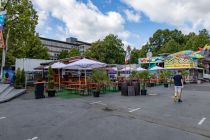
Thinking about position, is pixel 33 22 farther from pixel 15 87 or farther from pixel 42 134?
pixel 42 134

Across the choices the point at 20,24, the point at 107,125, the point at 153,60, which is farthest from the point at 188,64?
the point at 107,125

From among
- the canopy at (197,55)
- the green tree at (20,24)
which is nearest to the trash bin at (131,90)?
the green tree at (20,24)

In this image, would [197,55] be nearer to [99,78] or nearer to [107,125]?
[99,78]

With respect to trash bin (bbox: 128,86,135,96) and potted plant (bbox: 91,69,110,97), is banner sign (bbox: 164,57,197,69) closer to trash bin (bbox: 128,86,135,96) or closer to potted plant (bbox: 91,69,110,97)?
trash bin (bbox: 128,86,135,96)

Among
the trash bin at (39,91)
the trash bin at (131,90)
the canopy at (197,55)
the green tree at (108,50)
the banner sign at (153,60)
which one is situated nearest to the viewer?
the trash bin at (39,91)

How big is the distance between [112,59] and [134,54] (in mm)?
10857

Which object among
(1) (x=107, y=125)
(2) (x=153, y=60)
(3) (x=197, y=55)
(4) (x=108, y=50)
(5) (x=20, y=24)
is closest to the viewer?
(1) (x=107, y=125)

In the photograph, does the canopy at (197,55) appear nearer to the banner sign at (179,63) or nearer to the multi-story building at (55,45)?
the banner sign at (179,63)

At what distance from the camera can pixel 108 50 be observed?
54.0 metres

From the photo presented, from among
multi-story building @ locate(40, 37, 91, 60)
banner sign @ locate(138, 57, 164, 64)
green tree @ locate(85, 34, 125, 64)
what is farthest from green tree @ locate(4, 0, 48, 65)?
multi-story building @ locate(40, 37, 91, 60)

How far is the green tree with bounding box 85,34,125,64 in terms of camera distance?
5412 cm


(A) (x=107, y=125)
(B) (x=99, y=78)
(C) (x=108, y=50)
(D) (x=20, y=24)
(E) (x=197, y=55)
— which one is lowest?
(A) (x=107, y=125)

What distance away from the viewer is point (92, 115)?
27.6 ft

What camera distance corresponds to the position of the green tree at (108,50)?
54.1 metres
